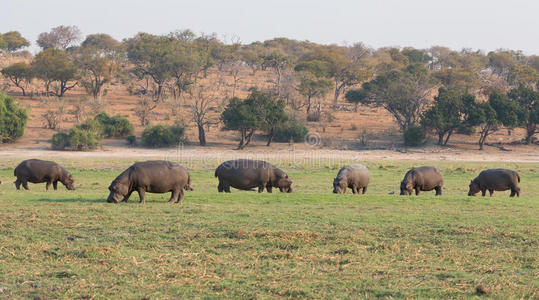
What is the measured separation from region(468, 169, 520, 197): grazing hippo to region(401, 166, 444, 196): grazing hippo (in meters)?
1.49

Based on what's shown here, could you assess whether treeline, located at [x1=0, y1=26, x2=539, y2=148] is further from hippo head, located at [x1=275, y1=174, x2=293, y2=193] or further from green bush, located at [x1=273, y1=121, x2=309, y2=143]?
hippo head, located at [x1=275, y1=174, x2=293, y2=193]

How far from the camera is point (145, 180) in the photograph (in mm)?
13984

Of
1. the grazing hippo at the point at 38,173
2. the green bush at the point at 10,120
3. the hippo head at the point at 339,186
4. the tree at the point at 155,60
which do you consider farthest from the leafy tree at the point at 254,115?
the hippo head at the point at 339,186

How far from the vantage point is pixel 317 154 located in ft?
134

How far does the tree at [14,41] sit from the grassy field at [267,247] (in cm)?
7345

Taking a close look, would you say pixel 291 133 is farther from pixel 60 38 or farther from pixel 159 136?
pixel 60 38

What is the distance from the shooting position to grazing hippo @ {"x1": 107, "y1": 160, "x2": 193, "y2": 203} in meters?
14.0

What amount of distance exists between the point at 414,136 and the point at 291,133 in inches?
344

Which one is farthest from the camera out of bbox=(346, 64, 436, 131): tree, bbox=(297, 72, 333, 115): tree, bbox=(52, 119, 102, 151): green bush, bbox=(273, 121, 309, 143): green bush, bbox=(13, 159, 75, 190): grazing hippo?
bbox=(297, 72, 333, 115): tree

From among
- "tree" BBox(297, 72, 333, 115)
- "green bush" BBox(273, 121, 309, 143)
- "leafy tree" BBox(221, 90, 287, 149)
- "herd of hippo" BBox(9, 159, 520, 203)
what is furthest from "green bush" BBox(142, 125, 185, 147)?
"herd of hippo" BBox(9, 159, 520, 203)

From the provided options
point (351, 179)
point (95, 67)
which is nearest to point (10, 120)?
point (95, 67)

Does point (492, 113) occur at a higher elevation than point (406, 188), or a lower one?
higher

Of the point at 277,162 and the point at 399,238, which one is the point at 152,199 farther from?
the point at 277,162

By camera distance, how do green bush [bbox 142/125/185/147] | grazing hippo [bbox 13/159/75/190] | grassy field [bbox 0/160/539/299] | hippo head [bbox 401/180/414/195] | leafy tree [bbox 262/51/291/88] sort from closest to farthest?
grassy field [bbox 0/160/539/299], hippo head [bbox 401/180/414/195], grazing hippo [bbox 13/159/75/190], green bush [bbox 142/125/185/147], leafy tree [bbox 262/51/291/88]
